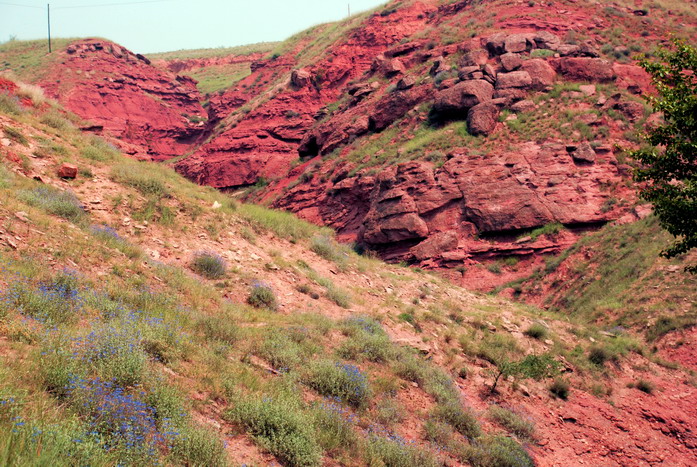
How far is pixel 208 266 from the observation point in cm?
937

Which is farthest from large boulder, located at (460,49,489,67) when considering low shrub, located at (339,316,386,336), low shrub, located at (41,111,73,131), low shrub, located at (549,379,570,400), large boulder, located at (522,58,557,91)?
low shrub, located at (339,316,386,336)

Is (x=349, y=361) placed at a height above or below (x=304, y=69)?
below

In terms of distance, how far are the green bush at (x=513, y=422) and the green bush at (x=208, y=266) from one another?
5752 millimetres

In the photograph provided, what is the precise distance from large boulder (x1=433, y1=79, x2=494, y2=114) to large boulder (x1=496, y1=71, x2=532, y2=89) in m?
0.62

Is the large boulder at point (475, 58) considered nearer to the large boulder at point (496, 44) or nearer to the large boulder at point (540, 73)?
the large boulder at point (496, 44)

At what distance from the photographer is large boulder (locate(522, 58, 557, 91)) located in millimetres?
25203

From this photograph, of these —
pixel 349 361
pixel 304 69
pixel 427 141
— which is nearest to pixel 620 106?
pixel 427 141

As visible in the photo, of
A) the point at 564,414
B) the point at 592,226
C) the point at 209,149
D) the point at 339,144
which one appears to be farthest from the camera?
the point at 209,149

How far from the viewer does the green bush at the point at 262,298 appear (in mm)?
8797

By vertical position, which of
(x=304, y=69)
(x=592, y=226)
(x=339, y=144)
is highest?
(x=304, y=69)

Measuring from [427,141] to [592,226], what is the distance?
9.29m

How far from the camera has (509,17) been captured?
103 ft

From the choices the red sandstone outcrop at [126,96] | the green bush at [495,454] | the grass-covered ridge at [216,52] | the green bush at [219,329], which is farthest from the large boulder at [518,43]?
the grass-covered ridge at [216,52]

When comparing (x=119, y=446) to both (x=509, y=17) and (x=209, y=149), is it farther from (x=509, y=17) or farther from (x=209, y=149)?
(x=209, y=149)
